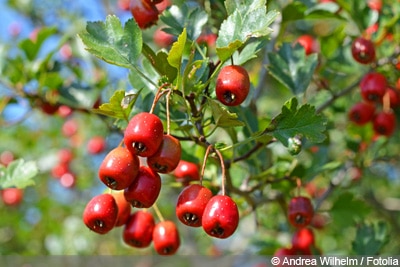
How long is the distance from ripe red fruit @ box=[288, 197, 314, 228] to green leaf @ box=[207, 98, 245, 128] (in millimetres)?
513

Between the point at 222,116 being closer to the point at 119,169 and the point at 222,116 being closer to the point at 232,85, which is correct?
the point at 232,85

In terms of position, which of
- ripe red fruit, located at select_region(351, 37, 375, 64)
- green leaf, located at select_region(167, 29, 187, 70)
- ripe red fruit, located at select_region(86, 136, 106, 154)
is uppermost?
green leaf, located at select_region(167, 29, 187, 70)

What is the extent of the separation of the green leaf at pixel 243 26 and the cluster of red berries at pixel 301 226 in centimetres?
72

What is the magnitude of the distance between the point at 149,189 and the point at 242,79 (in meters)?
0.40

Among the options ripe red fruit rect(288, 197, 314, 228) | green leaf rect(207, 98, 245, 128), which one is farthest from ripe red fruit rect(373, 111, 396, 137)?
green leaf rect(207, 98, 245, 128)

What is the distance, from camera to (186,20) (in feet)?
6.26

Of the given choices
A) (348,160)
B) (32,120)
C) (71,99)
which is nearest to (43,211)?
(32,120)

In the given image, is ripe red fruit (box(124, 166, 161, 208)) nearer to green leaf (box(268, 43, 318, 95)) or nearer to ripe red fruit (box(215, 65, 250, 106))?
ripe red fruit (box(215, 65, 250, 106))

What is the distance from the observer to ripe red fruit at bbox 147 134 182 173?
152 centimetres

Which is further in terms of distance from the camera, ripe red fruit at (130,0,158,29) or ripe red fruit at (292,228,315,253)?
ripe red fruit at (292,228,315,253)

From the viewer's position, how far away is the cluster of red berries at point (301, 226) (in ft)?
6.75

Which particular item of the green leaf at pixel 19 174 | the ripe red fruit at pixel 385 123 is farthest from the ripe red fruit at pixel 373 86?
the green leaf at pixel 19 174

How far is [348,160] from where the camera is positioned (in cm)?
301

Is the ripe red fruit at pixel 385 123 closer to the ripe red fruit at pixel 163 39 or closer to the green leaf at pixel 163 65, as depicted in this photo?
the ripe red fruit at pixel 163 39
